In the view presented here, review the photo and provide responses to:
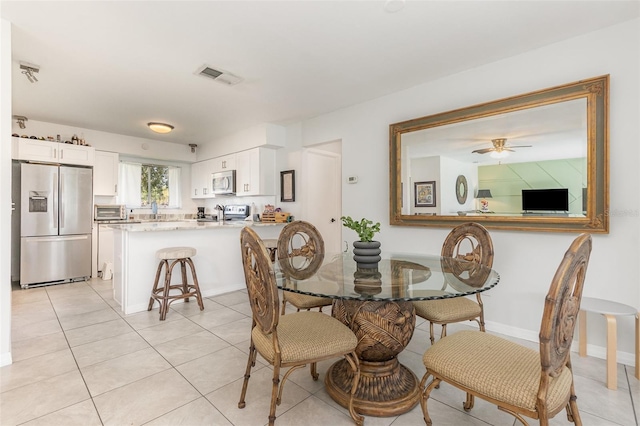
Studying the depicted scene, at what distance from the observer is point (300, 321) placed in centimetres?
171

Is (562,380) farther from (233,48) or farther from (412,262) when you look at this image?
(233,48)

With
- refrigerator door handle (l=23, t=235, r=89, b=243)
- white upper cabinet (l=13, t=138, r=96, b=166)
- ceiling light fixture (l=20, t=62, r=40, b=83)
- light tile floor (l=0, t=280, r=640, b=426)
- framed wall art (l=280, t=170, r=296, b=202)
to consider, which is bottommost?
light tile floor (l=0, t=280, r=640, b=426)

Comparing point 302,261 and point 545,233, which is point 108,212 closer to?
point 302,261

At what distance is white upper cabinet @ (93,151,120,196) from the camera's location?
5086 mm

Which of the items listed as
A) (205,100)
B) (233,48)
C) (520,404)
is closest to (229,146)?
(205,100)

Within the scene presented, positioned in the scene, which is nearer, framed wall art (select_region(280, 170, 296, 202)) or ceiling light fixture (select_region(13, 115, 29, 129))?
ceiling light fixture (select_region(13, 115, 29, 129))

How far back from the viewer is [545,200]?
245 centimetres

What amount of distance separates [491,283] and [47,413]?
2485mm

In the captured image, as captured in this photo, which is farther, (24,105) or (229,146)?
(229,146)

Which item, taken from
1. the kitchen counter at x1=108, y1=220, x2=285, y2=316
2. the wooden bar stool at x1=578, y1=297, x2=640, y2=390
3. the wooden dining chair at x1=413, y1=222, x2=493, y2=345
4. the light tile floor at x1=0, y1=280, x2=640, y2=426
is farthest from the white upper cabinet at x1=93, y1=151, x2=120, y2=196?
the wooden bar stool at x1=578, y1=297, x2=640, y2=390

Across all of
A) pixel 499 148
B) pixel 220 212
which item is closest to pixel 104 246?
pixel 220 212

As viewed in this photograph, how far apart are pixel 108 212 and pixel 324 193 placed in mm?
3808

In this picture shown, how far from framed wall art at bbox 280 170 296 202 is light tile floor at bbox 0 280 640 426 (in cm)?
226

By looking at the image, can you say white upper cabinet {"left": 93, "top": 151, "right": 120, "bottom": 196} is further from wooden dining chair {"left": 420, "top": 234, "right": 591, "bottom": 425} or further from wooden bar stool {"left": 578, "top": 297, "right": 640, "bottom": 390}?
wooden bar stool {"left": 578, "top": 297, "right": 640, "bottom": 390}
